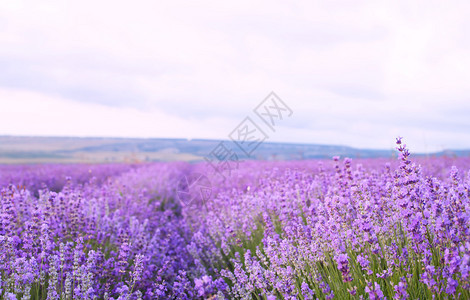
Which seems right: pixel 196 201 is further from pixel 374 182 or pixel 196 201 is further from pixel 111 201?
pixel 374 182

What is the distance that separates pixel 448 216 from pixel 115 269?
7.93ft

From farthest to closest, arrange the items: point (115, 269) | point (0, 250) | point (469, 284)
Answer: point (115, 269)
point (0, 250)
point (469, 284)

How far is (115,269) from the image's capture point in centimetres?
292

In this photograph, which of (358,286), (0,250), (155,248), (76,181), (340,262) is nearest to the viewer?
(340,262)

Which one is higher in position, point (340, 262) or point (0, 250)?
point (340, 262)

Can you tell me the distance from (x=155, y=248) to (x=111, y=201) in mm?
1652

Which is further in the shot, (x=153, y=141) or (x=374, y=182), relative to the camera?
(x=153, y=141)

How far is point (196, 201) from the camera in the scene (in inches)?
274

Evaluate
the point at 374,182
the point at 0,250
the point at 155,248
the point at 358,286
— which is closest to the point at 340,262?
the point at 358,286

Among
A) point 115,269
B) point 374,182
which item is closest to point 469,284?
point 374,182

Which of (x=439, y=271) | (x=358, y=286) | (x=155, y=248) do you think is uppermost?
(x=439, y=271)

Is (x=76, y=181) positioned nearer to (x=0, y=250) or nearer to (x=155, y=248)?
(x=155, y=248)

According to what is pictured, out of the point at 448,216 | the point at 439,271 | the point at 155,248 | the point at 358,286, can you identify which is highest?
the point at 448,216

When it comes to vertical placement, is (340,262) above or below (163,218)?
above
